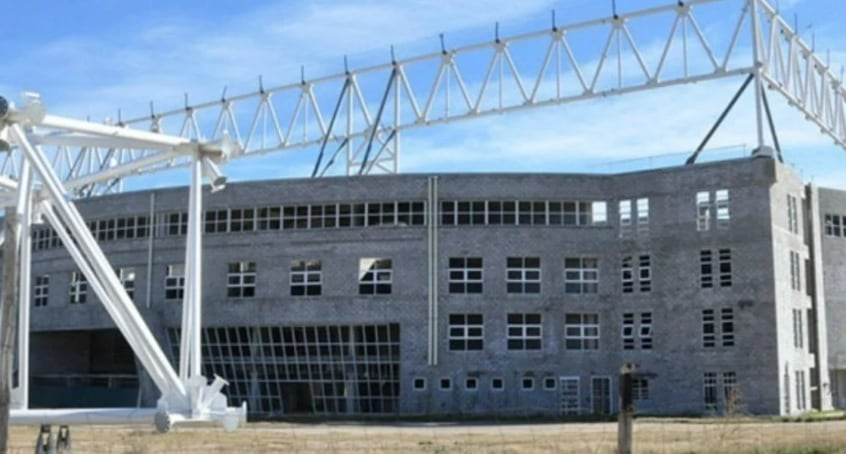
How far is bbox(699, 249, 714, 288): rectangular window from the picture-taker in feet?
174

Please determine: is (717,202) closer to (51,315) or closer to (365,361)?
(365,361)

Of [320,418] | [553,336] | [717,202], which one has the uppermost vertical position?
[717,202]

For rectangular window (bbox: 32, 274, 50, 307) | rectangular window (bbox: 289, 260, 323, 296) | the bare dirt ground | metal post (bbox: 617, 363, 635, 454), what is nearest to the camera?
metal post (bbox: 617, 363, 635, 454)

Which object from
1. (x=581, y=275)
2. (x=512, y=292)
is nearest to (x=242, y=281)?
(x=512, y=292)

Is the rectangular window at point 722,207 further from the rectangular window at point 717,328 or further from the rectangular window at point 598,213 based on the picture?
the rectangular window at point 598,213

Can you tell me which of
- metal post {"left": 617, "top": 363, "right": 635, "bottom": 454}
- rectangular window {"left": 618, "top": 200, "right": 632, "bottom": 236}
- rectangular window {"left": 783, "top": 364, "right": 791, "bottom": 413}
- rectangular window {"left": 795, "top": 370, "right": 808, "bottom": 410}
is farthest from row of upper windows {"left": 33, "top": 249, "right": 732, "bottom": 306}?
metal post {"left": 617, "top": 363, "right": 635, "bottom": 454}

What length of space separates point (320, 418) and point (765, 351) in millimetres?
19769

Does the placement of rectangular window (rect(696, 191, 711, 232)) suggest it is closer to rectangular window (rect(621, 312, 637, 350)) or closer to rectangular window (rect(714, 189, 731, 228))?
rectangular window (rect(714, 189, 731, 228))

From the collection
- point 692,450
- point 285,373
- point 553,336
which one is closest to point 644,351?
point 553,336

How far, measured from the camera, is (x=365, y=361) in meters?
56.0

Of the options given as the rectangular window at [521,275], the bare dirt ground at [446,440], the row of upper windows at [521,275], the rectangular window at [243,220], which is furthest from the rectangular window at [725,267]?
the rectangular window at [243,220]

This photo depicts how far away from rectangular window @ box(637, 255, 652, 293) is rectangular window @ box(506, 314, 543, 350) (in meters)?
5.00

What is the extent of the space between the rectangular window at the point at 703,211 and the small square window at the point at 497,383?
448 inches

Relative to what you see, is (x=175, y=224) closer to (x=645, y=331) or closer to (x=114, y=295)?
(x=645, y=331)
